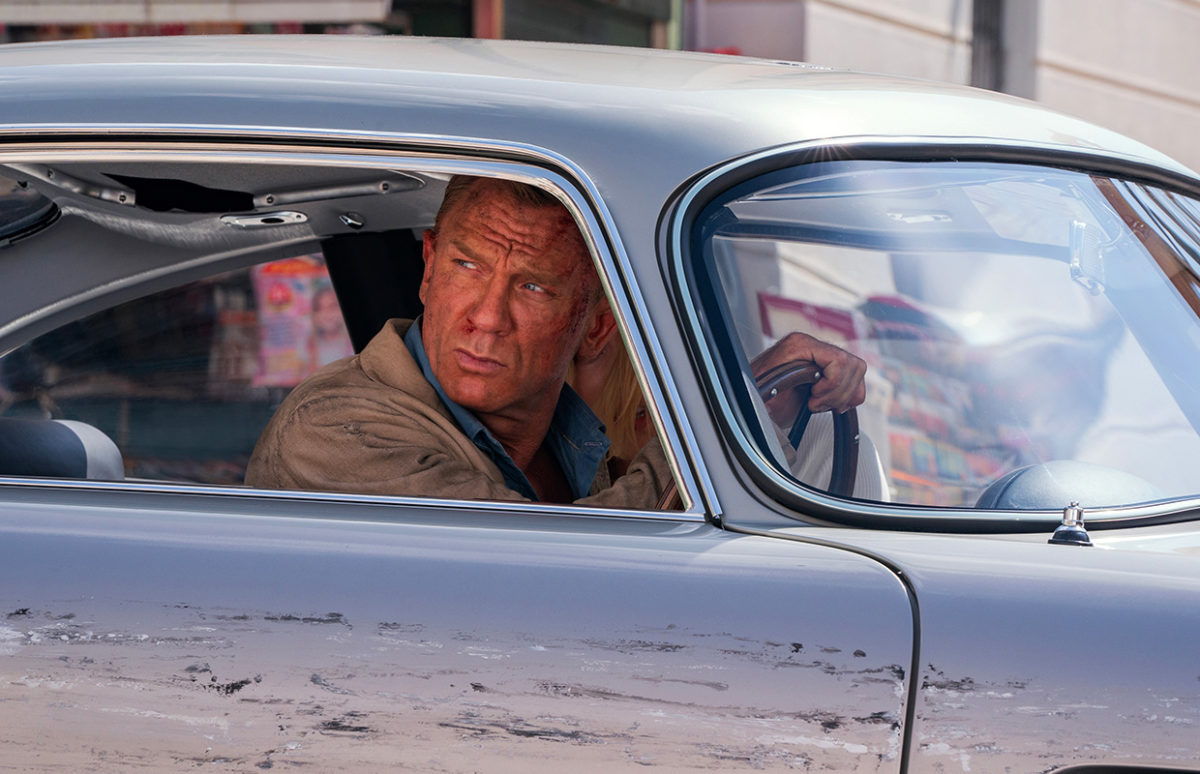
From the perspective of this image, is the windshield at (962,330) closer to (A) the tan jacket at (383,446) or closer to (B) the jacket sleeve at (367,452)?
(A) the tan jacket at (383,446)

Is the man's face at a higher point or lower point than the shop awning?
lower

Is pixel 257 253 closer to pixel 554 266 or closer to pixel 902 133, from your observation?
pixel 554 266

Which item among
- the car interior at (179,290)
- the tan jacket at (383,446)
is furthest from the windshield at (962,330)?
the car interior at (179,290)

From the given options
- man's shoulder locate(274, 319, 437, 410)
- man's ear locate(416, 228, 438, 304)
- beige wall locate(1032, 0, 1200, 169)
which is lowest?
man's shoulder locate(274, 319, 437, 410)

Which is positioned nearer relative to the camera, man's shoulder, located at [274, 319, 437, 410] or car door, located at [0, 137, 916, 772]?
car door, located at [0, 137, 916, 772]

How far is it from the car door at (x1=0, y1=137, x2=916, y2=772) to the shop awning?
5.74 metres

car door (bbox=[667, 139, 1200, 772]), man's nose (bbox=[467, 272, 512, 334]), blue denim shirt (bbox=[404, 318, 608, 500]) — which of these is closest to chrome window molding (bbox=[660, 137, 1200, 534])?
car door (bbox=[667, 139, 1200, 772])

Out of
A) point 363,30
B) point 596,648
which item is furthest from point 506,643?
point 363,30

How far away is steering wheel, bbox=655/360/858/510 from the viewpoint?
64.0 inches

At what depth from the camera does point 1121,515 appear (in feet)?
5.27

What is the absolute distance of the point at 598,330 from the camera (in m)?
2.23

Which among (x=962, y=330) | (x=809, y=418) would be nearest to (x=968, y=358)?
(x=962, y=330)

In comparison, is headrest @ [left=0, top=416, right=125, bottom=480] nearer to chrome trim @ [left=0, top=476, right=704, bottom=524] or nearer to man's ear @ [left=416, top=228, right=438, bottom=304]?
chrome trim @ [left=0, top=476, right=704, bottom=524]

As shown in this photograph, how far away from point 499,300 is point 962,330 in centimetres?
77
